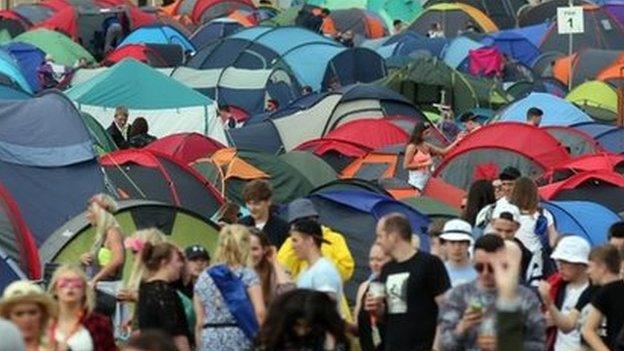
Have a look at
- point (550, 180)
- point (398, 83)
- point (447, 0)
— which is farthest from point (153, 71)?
point (447, 0)

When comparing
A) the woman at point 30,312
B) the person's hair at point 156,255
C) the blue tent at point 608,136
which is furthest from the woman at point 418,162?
the woman at point 30,312

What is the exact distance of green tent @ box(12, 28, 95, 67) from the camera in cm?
4281

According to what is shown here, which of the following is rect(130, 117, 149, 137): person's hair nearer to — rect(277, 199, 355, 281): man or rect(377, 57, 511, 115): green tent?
rect(377, 57, 511, 115): green tent

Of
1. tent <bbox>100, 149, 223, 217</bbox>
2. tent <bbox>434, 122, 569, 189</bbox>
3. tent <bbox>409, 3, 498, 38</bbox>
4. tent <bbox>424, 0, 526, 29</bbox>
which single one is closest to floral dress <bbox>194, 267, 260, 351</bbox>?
tent <bbox>100, 149, 223, 217</bbox>

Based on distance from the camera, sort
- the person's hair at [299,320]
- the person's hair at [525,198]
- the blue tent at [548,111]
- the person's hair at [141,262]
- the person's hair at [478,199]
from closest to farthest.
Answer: the person's hair at [299,320]
the person's hair at [141,262]
the person's hair at [525,198]
the person's hair at [478,199]
the blue tent at [548,111]

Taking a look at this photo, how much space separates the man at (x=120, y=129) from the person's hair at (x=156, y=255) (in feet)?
45.4

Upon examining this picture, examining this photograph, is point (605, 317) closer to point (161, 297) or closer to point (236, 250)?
point (236, 250)

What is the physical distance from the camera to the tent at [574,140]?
2730 cm

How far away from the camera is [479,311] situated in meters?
11.1

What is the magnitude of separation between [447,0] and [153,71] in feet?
69.5

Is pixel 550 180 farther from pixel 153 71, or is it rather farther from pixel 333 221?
pixel 153 71

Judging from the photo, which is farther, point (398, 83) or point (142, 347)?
point (398, 83)

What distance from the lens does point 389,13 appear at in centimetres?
5447

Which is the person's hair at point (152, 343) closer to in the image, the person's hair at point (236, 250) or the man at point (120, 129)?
the person's hair at point (236, 250)
